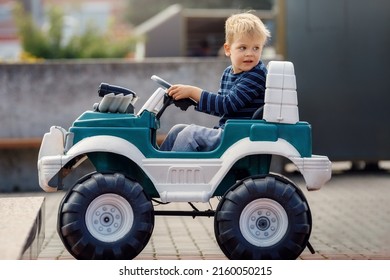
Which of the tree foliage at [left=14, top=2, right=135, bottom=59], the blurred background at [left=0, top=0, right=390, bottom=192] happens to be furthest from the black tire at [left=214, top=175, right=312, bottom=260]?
the tree foliage at [left=14, top=2, right=135, bottom=59]

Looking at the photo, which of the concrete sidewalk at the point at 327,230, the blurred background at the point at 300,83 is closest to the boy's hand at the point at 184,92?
the concrete sidewalk at the point at 327,230

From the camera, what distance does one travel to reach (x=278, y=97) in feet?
16.7

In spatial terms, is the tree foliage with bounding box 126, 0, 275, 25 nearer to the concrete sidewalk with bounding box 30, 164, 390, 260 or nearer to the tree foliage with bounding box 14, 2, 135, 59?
the tree foliage with bounding box 14, 2, 135, 59

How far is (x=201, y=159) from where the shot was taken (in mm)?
5031

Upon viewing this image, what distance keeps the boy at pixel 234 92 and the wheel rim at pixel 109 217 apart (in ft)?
1.48

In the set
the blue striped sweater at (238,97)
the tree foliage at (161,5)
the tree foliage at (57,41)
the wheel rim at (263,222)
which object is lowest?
the wheel rim at (263,222)

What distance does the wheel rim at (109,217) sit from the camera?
4.93 meters

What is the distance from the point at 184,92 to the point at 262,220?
0.81 m

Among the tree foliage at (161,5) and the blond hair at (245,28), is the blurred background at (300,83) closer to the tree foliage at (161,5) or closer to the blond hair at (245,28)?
the blond hair at (245,28)

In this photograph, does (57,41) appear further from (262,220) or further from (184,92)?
(262,220)

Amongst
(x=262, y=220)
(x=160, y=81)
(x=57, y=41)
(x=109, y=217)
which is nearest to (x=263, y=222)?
(x=262, y=220)
